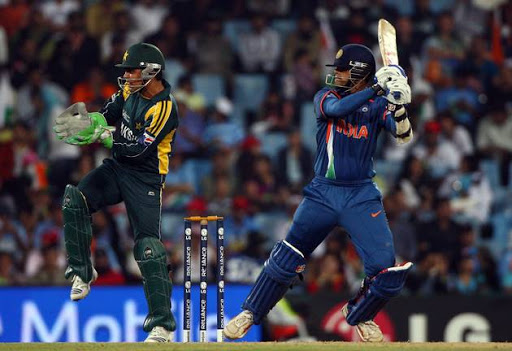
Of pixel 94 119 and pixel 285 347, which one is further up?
pixel 94 119

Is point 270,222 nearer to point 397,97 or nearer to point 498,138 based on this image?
point 498,138

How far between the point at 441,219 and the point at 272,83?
3210 millimetres

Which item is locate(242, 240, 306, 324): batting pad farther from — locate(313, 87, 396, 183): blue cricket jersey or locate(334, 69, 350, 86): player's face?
locate(334, 69, 350, 86): player's face

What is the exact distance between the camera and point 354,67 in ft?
33.5

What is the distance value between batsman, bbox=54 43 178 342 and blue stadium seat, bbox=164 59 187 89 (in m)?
6.92

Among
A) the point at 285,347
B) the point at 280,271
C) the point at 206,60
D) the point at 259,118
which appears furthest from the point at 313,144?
the point at 285,347

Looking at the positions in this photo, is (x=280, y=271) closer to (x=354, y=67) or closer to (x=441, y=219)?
(x=354, y=67)

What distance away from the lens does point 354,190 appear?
1016 cm

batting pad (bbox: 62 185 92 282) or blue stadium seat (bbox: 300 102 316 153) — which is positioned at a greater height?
blue stadium seat (bbox: 300 102 316 153)

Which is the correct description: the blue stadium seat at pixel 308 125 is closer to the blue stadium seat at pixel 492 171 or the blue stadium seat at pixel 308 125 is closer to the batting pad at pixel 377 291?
the blue stadium seat at pixel 492 171

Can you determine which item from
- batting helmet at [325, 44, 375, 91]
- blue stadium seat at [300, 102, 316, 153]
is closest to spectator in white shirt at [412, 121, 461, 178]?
blue stadium seat at [300, 102, 316, 153]

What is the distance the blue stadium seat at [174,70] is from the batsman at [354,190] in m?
7.12

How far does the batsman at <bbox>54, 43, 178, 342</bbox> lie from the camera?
33.4ft

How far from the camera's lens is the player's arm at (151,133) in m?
10.1
